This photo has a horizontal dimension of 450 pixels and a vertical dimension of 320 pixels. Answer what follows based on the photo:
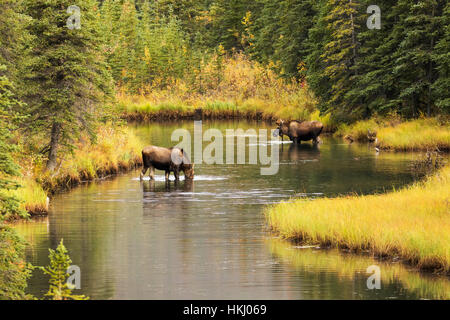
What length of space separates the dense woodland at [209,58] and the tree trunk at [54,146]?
0.04 m

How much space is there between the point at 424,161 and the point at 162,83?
158ft

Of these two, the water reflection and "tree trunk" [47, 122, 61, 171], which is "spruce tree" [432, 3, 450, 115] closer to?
"tree trunk" [47, 122, 61, 171]

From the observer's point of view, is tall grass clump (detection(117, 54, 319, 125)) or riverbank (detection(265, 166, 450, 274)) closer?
riverbank (detection(265, 166, 450, 274))

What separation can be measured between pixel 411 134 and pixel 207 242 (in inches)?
1027

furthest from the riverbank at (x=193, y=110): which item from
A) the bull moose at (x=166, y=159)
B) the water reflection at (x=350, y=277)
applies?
the water reflection at (x=350, y=277)

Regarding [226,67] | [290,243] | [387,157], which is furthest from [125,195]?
[226,67]

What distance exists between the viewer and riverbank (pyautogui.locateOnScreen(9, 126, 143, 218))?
946 inches

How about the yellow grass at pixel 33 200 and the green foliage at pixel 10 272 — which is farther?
the yellow grass at pixel 33 200

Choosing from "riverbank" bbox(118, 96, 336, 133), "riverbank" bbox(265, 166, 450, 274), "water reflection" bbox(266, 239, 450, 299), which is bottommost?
"water reflection" bbox(266, 239, 450, 299)

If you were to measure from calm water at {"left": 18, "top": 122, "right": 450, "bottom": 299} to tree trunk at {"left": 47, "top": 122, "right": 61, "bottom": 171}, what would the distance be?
5.21 feet

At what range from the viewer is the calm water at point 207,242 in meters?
14.4

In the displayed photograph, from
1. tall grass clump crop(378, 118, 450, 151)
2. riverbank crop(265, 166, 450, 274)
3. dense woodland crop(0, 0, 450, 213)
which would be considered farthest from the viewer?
tall grass clump crop(378, 118, 450, 151)

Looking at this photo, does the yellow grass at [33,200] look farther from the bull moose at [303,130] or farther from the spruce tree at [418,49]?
the bull moose at [303,130]

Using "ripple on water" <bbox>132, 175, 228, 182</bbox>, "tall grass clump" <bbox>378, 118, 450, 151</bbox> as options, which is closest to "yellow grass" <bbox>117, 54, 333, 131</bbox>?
"tall grass clump" <bbox>378, 118, 450, 151</bbox>
